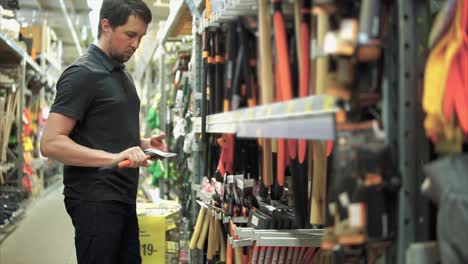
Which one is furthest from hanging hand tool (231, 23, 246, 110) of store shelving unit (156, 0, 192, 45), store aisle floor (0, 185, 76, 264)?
store aisle floor (0, 185, 76, 264)

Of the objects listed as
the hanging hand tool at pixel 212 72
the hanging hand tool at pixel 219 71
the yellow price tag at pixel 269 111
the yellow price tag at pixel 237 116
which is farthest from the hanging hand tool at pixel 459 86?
the hanging hand tool at pixel 212 72

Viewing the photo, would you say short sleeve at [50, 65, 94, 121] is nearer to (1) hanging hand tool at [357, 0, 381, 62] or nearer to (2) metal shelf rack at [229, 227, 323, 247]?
(2) metal shelf rack at [229, 227, 323, 247]

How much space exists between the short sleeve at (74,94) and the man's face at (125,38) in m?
0.24

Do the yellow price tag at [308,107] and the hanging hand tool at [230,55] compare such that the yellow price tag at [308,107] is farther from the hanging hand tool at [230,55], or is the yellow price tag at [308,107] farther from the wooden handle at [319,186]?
the hanging hand tool at [230,55]

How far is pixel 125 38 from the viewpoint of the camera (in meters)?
2.44

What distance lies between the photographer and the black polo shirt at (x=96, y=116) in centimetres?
224

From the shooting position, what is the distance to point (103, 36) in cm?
249

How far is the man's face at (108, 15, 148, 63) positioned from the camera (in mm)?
2408

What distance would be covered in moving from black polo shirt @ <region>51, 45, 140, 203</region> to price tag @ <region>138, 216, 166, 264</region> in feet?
2.81

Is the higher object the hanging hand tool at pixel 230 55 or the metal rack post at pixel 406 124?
Answer: the hanging hand tool at pixel 230 55

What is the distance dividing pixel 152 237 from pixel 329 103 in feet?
8.15

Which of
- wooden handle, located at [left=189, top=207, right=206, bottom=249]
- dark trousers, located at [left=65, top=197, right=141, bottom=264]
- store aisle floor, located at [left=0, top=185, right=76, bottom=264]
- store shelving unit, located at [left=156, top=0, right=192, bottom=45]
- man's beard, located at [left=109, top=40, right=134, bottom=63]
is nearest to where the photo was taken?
dark trousers, located at [left=65, top=197, right=141, bottom=264]

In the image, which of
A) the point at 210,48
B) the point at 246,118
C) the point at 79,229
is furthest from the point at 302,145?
the point at 79,229

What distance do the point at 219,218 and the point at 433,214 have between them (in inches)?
62.0
